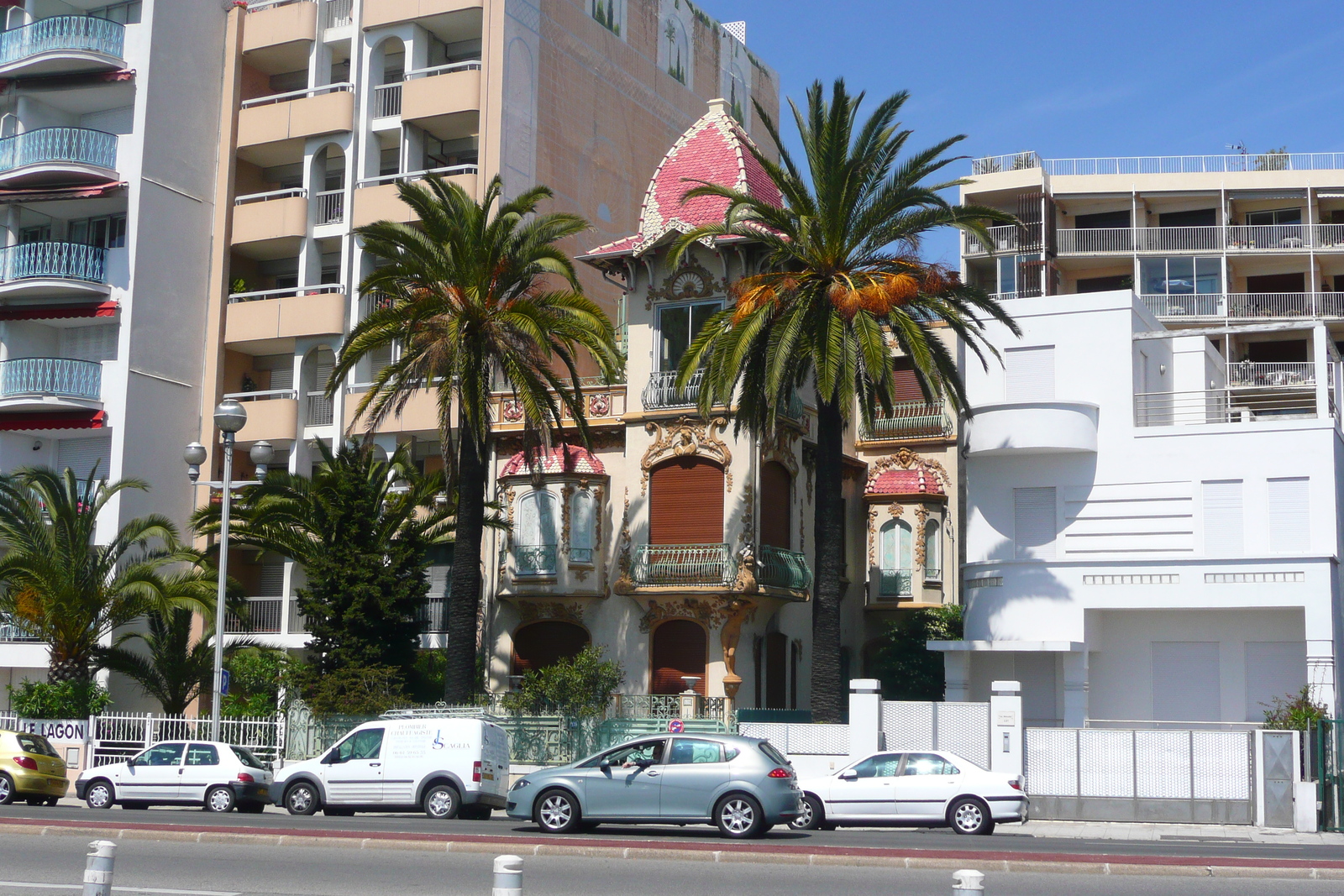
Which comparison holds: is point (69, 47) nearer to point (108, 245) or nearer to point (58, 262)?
point (108, 245)

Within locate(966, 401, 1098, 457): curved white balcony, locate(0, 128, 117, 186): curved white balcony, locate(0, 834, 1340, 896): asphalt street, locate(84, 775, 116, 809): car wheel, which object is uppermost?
locate(0, 128, 117, 186): curved white balcony

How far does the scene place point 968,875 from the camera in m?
7.46

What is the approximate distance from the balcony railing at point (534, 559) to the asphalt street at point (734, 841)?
1095 centimetres

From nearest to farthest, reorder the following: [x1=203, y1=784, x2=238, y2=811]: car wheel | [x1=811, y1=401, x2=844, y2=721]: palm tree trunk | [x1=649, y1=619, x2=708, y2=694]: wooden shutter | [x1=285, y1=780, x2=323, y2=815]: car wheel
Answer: [x1=285, y1=780, x2=323, y2=815]: car wheel, [x1=203, y1=784, x2=238, y2=811]: car wheel, [x1=811, y1=401, x2=844, y2=721]: palm tree trunk, [x1=649, y1=619, x2=708, y2=694]: wooden shutter

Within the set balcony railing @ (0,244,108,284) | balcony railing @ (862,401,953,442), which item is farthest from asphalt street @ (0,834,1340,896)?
balcony railing @ (0,244,108,284)

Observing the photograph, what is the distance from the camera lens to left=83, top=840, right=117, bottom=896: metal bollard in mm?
8961

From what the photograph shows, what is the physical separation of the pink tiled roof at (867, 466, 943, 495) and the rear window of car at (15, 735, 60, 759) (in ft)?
68.5

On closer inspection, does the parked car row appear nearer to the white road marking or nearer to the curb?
the curb

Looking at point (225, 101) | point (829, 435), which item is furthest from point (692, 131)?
point (225, 101)

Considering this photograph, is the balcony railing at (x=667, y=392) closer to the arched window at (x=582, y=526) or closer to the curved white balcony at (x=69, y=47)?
the arched window at (x=582, y=526)

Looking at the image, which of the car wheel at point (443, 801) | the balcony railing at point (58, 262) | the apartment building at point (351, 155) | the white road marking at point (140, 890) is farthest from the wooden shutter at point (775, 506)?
the white road marking at point (140, 890)

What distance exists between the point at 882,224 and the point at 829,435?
4472 millimetres

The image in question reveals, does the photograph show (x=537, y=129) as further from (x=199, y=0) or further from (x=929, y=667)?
(x=929, y=667)

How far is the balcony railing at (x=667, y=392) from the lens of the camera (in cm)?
3403
